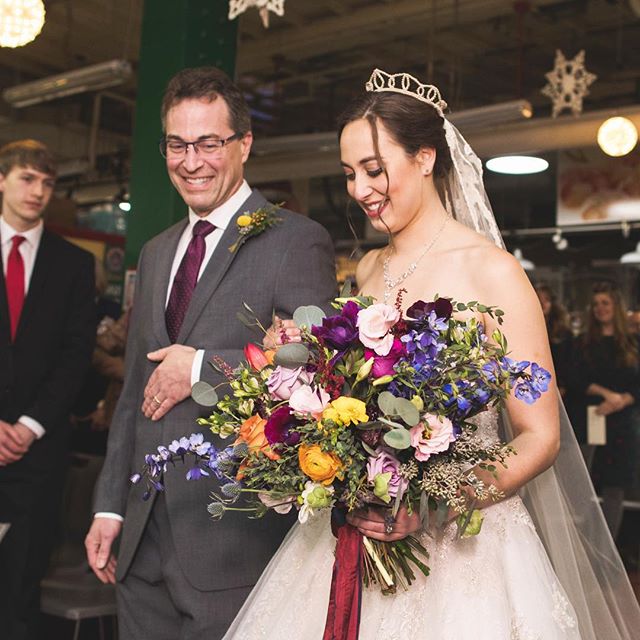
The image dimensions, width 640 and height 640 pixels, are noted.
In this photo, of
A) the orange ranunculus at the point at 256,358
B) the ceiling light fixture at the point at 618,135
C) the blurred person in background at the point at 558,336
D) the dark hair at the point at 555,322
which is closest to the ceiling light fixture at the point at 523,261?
the blurred person in background at the point at 558,336

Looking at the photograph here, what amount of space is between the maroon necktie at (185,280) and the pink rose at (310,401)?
0.79 m

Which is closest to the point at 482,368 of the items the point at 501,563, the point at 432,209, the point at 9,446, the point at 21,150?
the point at 501,563

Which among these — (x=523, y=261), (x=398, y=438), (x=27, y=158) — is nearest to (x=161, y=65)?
(x=27, y=158)

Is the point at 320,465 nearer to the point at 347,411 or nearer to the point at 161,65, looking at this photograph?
the point at 347,411

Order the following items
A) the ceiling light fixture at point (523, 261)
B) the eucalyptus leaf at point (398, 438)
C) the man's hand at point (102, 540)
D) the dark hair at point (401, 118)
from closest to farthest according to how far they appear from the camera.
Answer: the eucalyptus leaf at point (398, 438)
the dark hair at point (401, 118)
the man's hand at point (102, 540)
the ceiling light fixture at point (523, 261)

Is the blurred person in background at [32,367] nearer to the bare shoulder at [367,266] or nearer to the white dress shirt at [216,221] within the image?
the white dress shirt at [216,221]

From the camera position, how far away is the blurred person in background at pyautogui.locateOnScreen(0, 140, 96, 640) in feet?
12.3

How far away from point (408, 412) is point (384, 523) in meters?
0.24

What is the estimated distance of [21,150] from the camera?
13.1 feet

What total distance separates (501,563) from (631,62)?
8.52m

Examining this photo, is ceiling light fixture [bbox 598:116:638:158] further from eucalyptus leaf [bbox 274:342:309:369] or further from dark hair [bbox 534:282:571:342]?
eucalyptus leaf [bbox 274:342:309:369]

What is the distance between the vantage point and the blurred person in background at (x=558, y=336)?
21.1 feet

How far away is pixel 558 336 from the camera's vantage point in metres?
7.40

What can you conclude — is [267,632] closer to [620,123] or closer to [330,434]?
[330,434]
